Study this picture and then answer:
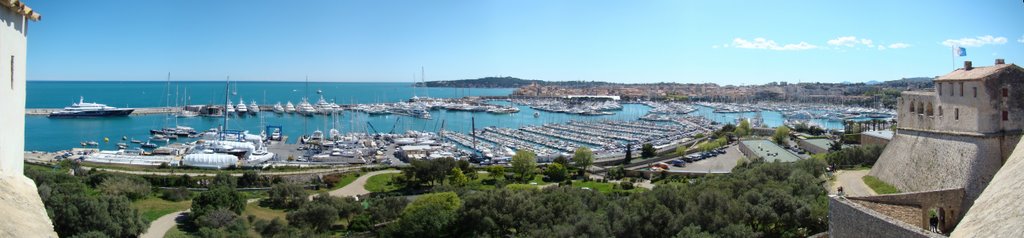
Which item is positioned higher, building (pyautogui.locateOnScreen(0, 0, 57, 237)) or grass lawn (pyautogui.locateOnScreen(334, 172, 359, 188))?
building (pyautogui.locateOnScreen(0, 0, 57, 237))

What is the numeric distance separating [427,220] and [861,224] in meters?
11.6

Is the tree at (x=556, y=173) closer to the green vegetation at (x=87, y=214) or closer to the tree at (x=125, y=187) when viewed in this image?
the tree at (x=125, y=187)

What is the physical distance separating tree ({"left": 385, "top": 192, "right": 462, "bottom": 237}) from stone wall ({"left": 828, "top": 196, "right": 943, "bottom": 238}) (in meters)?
10.6

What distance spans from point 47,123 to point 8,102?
69945 mm

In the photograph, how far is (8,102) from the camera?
420cm

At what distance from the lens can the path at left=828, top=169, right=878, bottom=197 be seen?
557 inches

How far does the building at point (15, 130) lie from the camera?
3.79m

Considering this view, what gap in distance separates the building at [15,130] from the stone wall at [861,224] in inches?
364

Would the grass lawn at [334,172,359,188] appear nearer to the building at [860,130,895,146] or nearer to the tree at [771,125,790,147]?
the building at [860,130,895,146]

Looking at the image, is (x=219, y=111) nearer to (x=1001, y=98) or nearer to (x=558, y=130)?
(x=558, y=130)

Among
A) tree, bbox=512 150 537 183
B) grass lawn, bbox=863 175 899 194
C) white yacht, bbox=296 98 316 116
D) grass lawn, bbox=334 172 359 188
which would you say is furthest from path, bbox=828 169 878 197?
white yacht, bbox=296 98 316 116

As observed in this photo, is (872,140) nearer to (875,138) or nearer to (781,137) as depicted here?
(875,138)

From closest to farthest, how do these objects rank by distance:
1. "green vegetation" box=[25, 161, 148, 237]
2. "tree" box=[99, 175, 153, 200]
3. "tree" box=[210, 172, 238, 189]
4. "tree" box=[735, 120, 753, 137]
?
"green vegetation" box=[25, 161, 148, 237] → "tree" box=[99, 175, 153, 200] → "tree" box=[210, 172, 238, 189] → "tree" box=[735, 120, 753, 137]

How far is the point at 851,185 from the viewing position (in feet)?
51.0
